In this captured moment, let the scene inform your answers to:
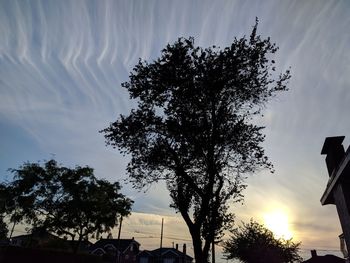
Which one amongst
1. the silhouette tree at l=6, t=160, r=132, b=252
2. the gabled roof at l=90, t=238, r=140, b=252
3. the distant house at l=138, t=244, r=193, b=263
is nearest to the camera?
the silhouette tree at l=6, t=160, r=132, b=252

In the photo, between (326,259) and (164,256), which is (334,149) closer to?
(326,259)

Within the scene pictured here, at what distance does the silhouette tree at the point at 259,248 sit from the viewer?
45.2m

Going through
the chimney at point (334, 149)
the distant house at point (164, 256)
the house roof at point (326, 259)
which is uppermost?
the distant house at point (164, 256)

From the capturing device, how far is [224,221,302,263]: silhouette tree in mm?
45156

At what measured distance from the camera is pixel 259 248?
45.8 metres

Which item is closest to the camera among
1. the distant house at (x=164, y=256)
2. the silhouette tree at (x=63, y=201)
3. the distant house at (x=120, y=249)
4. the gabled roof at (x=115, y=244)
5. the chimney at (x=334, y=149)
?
the chimney at (x=334, y=149)

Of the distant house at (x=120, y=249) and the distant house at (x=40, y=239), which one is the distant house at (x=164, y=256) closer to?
the distant house at (x=120, y=249)

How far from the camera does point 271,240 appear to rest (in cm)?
4841

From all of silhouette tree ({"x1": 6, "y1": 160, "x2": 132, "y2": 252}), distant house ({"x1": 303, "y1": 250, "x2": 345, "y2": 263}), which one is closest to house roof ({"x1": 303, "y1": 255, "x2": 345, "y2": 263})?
distant house ({"x1": 303, "y1": 250, "x2": 345, "y2": 263})

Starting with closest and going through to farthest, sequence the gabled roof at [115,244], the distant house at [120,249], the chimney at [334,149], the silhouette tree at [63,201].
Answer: the chimney at [334,149] < the silhouette tree at [63,201] < the distant house at [120,249] < the gabled roof at [115,244]

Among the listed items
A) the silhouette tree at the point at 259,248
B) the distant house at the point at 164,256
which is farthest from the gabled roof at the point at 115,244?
the silhouette tree at the point at 259,248

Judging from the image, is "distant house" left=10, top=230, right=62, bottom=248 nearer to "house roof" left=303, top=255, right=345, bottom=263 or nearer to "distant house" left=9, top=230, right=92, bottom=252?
"distant house" left=9, top=230, right=92, bottom=252

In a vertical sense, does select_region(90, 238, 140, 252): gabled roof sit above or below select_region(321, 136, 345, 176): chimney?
above

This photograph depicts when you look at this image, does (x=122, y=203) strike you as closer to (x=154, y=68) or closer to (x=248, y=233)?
(x=248, y=233)
